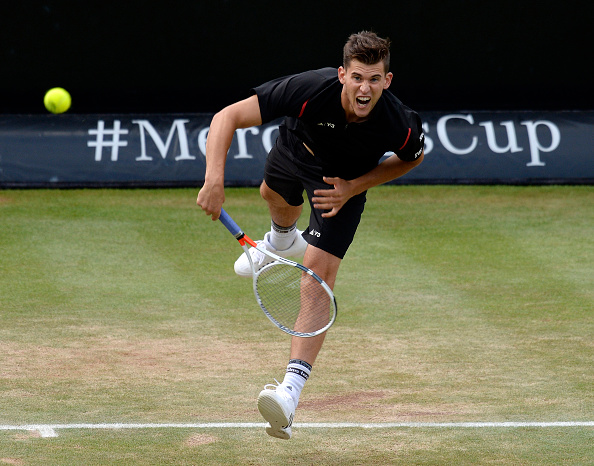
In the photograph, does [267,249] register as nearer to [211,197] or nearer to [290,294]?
[290,294]

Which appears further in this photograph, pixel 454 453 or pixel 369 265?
pixel 369 265

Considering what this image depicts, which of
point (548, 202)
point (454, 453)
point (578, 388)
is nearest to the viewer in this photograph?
point (454, 453)

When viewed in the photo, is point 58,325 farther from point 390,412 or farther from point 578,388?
point 578,388

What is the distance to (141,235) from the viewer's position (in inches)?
392

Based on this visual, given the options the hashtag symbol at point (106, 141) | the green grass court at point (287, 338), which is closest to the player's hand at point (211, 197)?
the green grass court at point (287, 338)

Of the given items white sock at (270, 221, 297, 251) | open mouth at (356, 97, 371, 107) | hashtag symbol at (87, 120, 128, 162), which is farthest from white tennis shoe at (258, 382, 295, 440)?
hashtag symbol at (87, 120, 128, 162)

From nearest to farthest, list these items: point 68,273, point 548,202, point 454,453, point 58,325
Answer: point 454,453 < point 58,325 < point 68,273 < point 548,202

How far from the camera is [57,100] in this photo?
40.1 feet

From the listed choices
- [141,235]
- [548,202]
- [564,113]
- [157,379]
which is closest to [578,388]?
[157,379]

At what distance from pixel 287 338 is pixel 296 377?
184 cm

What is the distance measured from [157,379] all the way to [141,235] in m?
4.08

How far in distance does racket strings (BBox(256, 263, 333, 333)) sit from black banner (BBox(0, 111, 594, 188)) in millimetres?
6840

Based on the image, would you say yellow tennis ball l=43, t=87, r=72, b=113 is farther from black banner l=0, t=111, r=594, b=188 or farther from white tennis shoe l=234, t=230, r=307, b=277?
white tennis shoe l=234, t=230, r=307, b=277

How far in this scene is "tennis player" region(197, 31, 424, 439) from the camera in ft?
16.2
